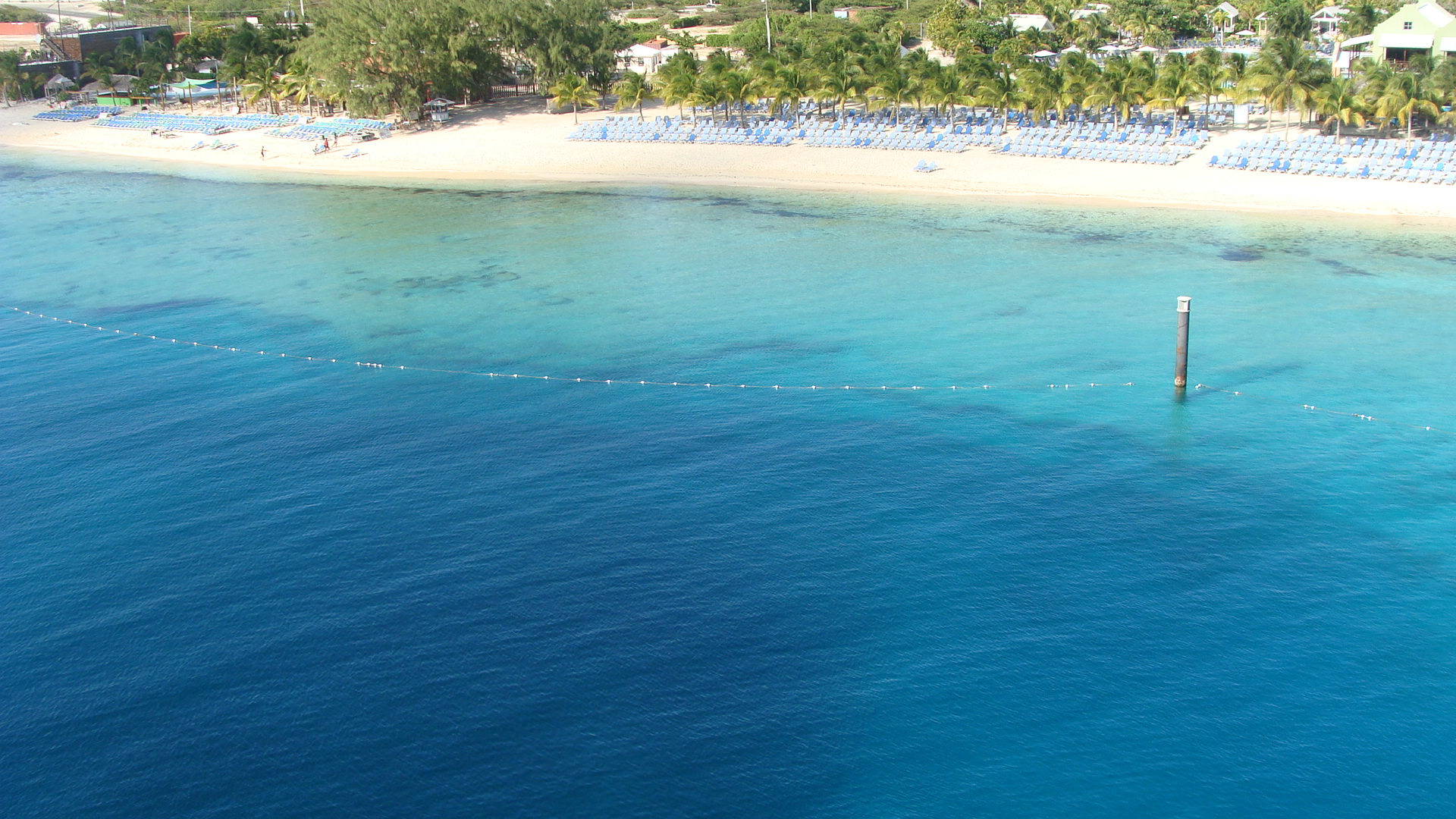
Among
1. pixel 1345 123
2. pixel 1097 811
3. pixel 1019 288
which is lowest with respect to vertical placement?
pixel 1097 811

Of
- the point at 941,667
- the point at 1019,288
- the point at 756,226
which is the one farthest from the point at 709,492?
the point at 756,226

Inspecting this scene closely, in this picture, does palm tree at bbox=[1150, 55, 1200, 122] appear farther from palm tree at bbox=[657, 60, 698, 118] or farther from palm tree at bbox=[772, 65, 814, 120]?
palm tree at bbox=[657, 60, 698, 118]

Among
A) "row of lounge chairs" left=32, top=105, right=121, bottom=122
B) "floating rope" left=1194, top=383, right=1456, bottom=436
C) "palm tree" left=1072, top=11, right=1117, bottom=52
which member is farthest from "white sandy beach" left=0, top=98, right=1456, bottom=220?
"palm tree" left=1072, top=11, right=1117, bottom=52

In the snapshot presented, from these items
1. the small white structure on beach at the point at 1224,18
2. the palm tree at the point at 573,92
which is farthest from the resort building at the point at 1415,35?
the palm tree at the point at 573,92

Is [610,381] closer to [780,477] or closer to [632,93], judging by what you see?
[780,477]

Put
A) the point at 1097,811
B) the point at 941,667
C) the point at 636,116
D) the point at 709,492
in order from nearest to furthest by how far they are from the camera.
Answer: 1. the point at 1097,811
2. the point at 941,667
3. the point at 709,492
4. the point at 636,116

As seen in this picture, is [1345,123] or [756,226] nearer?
[756,226]

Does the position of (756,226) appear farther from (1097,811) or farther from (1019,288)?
(1097,811)
